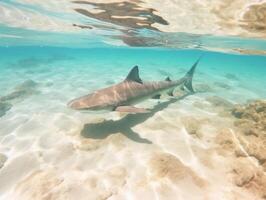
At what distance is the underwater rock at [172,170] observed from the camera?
6.07m

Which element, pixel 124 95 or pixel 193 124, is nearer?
pixel 124 95

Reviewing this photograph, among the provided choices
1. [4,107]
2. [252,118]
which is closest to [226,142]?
[252,118]


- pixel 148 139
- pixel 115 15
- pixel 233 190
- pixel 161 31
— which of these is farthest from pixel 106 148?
pixel 161 31

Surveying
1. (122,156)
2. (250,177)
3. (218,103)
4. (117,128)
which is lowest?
(218,103)

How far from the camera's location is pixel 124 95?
866cm

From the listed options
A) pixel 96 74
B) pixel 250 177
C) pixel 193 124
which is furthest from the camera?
pixel 96 74

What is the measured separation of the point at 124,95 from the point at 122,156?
236 centimetres

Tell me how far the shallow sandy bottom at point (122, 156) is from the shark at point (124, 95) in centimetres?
106

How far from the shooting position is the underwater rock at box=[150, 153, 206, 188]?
239 inches

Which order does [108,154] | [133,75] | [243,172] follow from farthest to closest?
[133,75], [108,154], [243,172]

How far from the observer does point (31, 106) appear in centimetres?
1255

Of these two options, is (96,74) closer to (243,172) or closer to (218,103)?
(218,103)

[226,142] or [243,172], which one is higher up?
[243,172]

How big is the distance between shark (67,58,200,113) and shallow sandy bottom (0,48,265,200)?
3.46 ft
